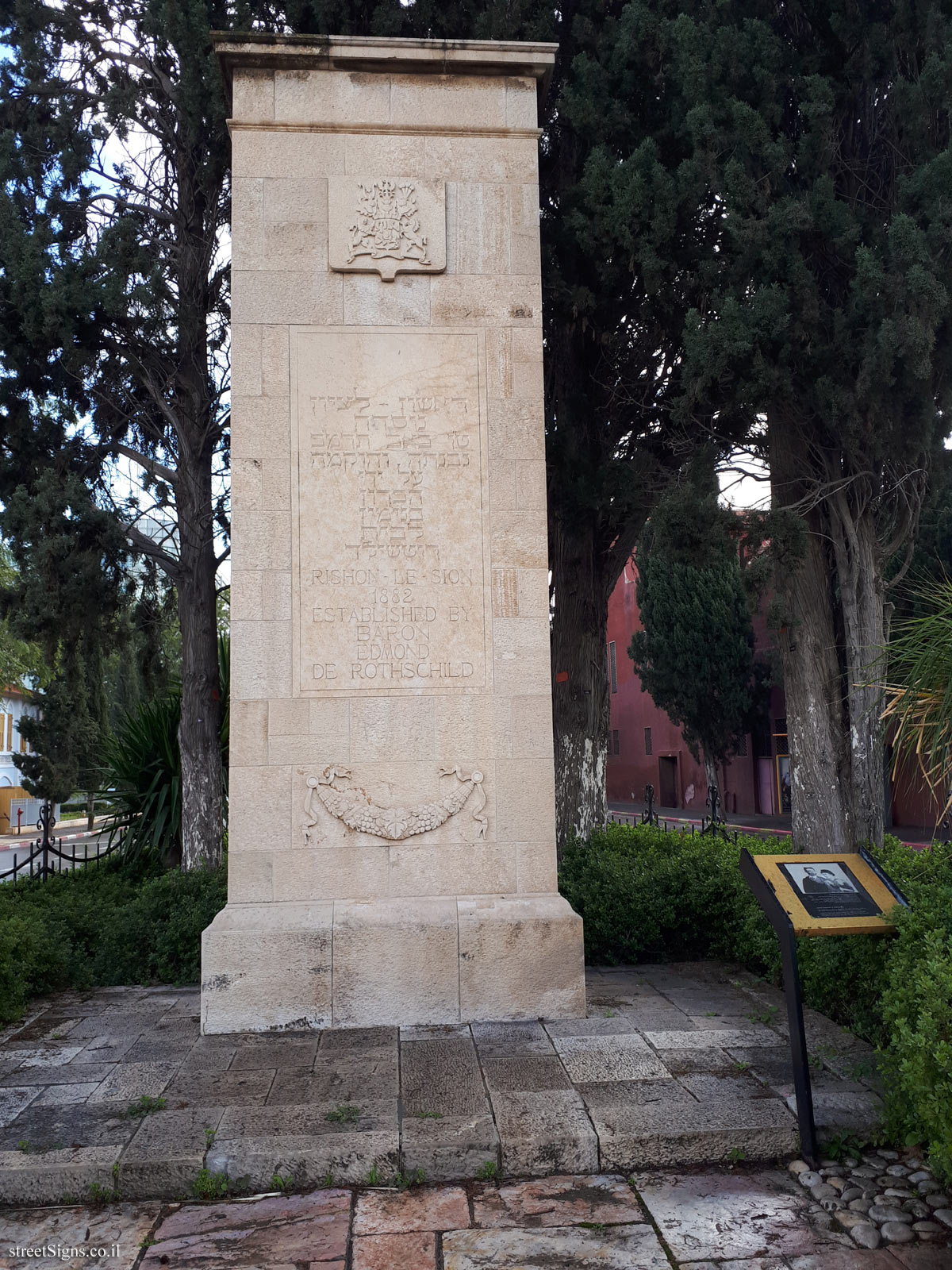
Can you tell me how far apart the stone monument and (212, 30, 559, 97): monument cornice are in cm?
1

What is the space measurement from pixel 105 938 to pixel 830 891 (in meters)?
4.59

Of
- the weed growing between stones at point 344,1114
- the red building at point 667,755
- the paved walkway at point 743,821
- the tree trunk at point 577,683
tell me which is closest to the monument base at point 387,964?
the weed growing between stones at point 344,1114

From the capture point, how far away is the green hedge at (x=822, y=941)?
3.16 metres

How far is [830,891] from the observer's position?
150 inches

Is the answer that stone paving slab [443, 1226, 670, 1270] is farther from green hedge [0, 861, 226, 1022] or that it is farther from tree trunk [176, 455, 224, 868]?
tree trunk [176, 455, 224, 868]

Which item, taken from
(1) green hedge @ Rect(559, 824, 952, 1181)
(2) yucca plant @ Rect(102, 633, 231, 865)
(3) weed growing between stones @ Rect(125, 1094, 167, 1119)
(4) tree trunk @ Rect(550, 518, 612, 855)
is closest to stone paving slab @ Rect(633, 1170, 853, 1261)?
(1) green hedge @ Rect(559, 824, 952, 1181)

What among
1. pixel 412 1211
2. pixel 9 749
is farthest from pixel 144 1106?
pixel 9 749

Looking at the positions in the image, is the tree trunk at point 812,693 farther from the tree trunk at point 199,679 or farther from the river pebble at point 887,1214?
the river pebble at point 887,1214

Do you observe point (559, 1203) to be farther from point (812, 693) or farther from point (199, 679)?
point (199, 679)

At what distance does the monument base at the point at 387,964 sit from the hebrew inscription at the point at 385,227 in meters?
3.35

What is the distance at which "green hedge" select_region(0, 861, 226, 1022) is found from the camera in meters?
5.52

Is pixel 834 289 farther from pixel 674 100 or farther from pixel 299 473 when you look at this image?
pixel 299 473

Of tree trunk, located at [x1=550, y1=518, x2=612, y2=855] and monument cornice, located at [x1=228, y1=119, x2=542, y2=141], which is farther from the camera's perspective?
tree trunk, located at [x1=550, y1=518, x2=612, y2=855]

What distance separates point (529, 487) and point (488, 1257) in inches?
139
